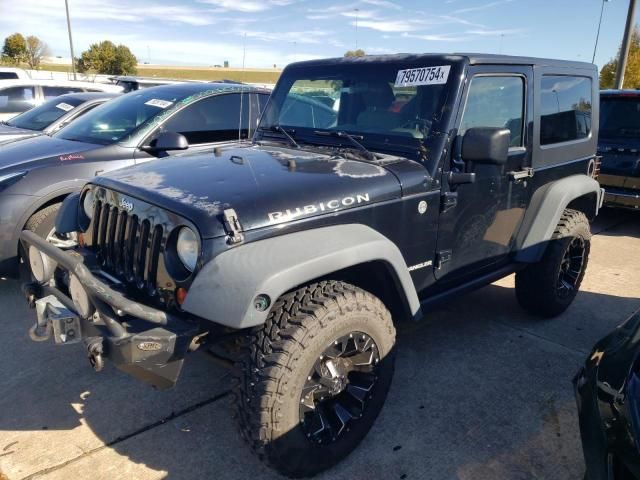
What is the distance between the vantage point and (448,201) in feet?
9.70

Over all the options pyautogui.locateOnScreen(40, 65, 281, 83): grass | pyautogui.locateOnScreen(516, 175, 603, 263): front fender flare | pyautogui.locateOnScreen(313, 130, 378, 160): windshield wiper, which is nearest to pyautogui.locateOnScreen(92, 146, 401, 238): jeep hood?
pyautogui.locateOnScreen(313, 130, 378, 160): windshield wiper

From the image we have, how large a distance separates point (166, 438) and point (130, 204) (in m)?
1.25

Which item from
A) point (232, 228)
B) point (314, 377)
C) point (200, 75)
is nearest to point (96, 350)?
point (232, 228)

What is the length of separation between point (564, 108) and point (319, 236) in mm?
2621

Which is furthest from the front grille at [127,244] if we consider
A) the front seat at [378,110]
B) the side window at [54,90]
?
the side window at [54,90]

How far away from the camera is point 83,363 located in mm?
3434

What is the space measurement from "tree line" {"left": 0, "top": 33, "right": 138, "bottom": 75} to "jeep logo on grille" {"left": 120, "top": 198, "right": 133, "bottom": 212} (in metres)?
42.7

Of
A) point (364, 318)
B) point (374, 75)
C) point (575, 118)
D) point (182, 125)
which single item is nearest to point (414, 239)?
point (364, 318)

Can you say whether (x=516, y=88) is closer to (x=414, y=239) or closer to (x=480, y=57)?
(x=480, y=57)

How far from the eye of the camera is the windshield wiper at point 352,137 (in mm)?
2993

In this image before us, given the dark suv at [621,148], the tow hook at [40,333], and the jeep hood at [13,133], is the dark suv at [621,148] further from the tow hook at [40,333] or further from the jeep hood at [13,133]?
the jeep hood at [13,133]

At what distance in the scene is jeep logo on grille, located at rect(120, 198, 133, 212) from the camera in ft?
8.24

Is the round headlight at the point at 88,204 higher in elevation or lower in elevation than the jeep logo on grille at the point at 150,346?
higher

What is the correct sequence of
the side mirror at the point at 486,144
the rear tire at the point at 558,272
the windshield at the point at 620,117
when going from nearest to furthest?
the side mirror at the point at 486,144
the rear tire at the point at 558,272
the windshield at the point at 620,117
